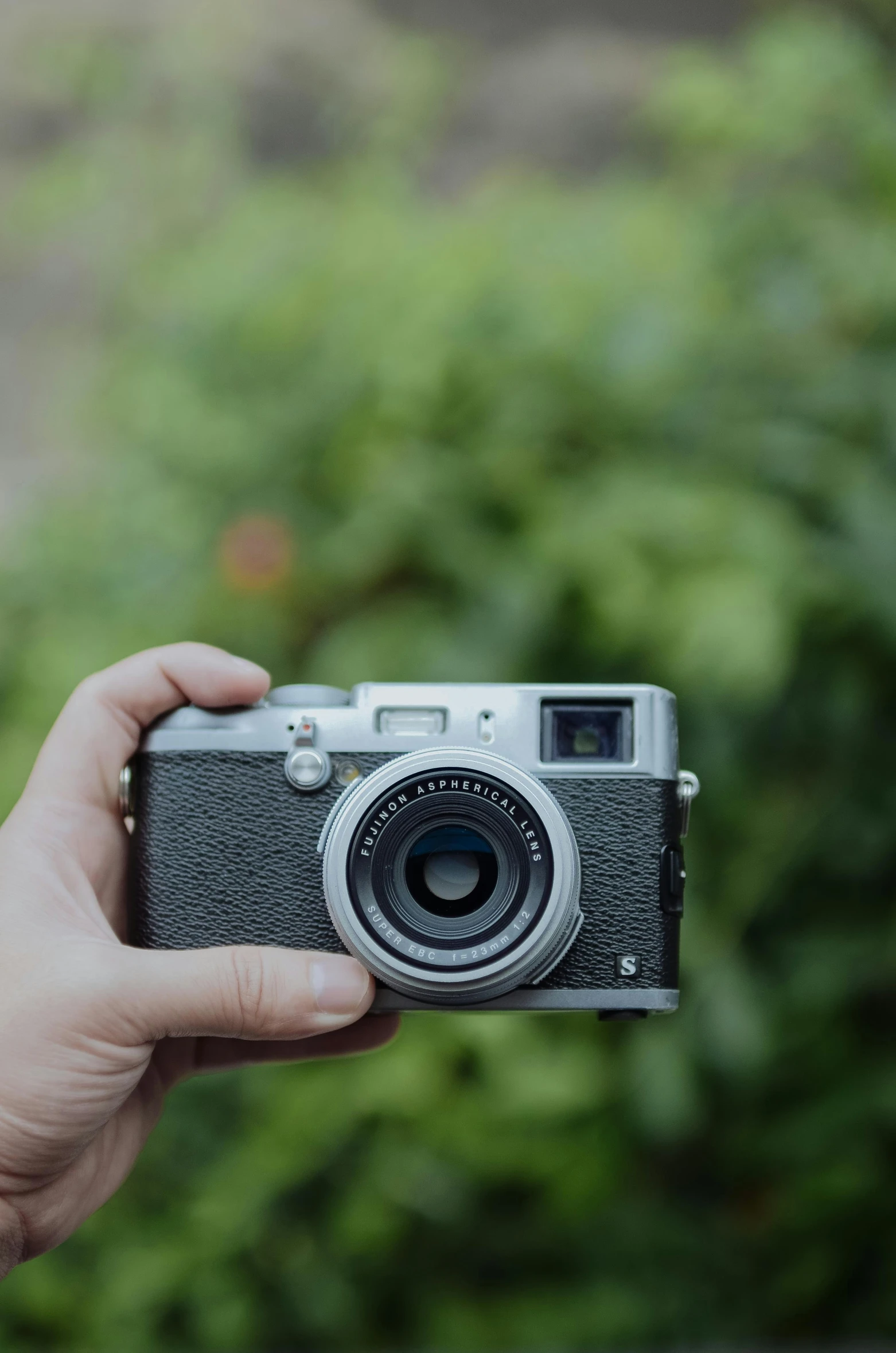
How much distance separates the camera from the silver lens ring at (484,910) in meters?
0.96

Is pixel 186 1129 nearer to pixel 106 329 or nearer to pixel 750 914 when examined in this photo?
pixel 750 914

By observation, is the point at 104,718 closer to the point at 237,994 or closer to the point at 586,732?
the point at 237,994

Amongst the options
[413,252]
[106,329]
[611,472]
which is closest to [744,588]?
[611,472]

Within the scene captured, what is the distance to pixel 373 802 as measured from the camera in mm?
984

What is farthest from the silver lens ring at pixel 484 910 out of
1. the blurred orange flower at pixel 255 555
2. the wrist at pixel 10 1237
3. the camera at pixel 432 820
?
the blurred orange flower at pixel 255 555

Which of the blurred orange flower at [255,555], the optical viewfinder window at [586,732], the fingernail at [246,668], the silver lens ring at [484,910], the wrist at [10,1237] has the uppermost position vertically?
the blurred orange flower at [255,555]

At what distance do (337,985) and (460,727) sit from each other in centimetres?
24

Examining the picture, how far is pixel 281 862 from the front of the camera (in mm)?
1048

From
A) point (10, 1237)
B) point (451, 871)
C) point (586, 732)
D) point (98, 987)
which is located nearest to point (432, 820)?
point (451, 871)

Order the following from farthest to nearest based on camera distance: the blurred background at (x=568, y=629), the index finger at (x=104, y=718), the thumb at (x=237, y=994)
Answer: the blurred background at (x=568, y=629), the index finger at (x=104, y=718), the thumb at (x=237, y=994)

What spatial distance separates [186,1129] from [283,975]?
1.02m

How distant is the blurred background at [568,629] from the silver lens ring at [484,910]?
2.17 ft

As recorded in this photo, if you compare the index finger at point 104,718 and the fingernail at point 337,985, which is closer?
the fingernail at point 337,985

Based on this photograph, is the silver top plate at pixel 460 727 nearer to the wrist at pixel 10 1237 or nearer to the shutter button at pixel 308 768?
the shutter button at pixel 308 768
